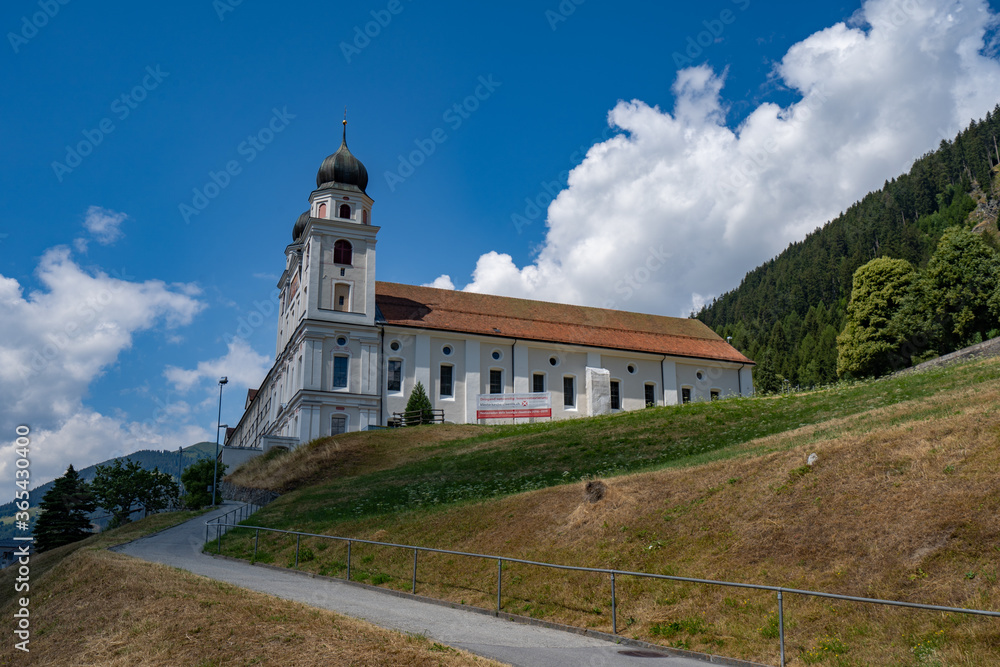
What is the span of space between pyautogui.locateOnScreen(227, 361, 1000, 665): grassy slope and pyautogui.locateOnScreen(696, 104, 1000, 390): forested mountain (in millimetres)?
86560

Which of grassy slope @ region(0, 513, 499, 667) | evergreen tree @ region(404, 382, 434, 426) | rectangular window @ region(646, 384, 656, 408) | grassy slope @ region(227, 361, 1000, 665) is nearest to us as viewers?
grassy slope @ region(0, 513, 499, 667)

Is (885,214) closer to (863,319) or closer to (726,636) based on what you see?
(863,319)

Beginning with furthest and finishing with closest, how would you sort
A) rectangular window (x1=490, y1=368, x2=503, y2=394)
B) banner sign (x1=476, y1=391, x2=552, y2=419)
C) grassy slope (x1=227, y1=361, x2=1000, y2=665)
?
rectangular window (x1=490, y1=368, x2=503, y2=394) < banner sign (x1=476, y1=391, x2=552, y2=419) < grassy slope (x1=227, y1=361, x2=1000, y2=665)

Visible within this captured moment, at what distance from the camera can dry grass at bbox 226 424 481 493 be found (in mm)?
34875

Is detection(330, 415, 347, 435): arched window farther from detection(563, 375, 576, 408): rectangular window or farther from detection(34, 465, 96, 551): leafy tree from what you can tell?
detection(34, 465, 96, 551): leafy tree

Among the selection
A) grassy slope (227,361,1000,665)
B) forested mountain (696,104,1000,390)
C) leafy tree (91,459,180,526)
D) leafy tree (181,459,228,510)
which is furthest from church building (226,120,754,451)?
forested mountain (696,104,1000,390)

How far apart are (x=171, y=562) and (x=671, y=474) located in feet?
41.6

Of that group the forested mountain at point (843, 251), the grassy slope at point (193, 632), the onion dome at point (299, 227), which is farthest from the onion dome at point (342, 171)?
the forested mountain at point (843, 251)

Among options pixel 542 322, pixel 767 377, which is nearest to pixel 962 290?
pixel 542 322

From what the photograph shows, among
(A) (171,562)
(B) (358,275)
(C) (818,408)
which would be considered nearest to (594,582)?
(A) (171,562)

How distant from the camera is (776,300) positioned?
140m

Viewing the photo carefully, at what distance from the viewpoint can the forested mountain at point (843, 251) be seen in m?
112

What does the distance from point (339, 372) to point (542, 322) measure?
16.2 m

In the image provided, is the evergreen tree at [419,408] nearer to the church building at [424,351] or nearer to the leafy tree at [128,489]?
the church building at [424,351]
